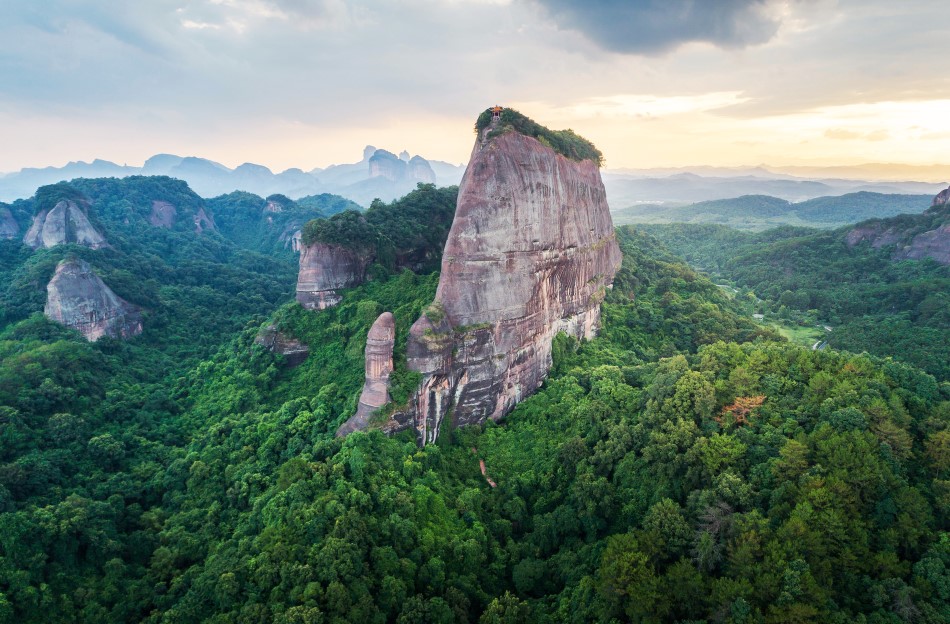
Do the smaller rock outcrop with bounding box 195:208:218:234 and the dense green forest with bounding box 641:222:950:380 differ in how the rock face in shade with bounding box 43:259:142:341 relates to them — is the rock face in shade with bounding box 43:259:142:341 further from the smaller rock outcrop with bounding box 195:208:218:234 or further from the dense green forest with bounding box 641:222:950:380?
the dense green forest with bounding box 641:222:950:380

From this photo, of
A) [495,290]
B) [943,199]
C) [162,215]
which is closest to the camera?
[495,290]

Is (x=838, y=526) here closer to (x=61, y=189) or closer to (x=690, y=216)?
(x=61, y=189)

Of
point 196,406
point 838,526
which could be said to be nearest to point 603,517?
point 838,526

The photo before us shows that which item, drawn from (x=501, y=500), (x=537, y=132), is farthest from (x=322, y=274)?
(x=501, y=500)

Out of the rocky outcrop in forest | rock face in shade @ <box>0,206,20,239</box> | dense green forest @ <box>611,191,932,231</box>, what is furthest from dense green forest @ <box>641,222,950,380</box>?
rock face in shade @ <box>0,206,20,239</box>

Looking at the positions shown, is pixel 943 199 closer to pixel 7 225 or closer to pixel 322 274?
pixel 322 274

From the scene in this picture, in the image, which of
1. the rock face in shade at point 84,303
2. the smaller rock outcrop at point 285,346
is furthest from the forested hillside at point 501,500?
the rock face in shade at point 84,303
